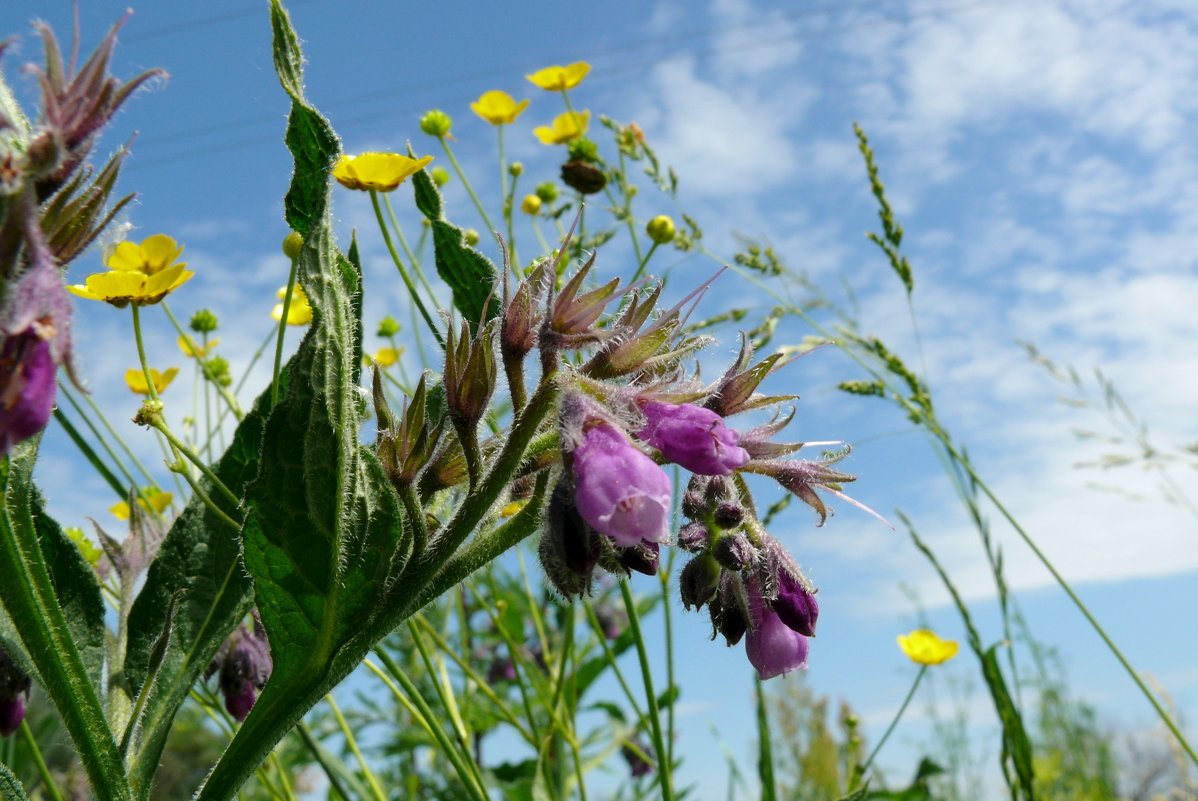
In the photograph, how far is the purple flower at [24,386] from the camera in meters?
0.64

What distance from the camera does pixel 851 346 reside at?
2658 millimetres

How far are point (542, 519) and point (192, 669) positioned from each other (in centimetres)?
51

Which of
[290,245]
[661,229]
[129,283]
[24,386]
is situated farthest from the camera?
[661,229]

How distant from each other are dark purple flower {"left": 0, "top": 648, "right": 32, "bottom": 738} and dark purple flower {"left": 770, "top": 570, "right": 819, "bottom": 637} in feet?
3.29

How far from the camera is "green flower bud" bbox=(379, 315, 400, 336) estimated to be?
3121 mm

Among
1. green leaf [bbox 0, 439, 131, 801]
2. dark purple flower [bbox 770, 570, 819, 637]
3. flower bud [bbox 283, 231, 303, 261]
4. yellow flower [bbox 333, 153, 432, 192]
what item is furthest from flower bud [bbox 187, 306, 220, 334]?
dark purple flower [bbox 770, 570, 819, 637]

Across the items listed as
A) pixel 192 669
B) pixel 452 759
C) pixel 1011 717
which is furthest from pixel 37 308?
pixel 1011 717

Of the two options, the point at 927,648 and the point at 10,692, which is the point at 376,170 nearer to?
the point at 10,692

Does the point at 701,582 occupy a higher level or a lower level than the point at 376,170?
lower

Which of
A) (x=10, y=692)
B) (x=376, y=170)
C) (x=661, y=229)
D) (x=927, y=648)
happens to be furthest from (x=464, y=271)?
(x=927, y=648)

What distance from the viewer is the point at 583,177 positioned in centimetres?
274

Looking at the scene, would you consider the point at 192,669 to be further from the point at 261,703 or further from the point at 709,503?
the point at 709,503

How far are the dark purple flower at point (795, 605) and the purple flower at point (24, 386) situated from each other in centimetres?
81

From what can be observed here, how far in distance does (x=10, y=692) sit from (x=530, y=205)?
1.93m
